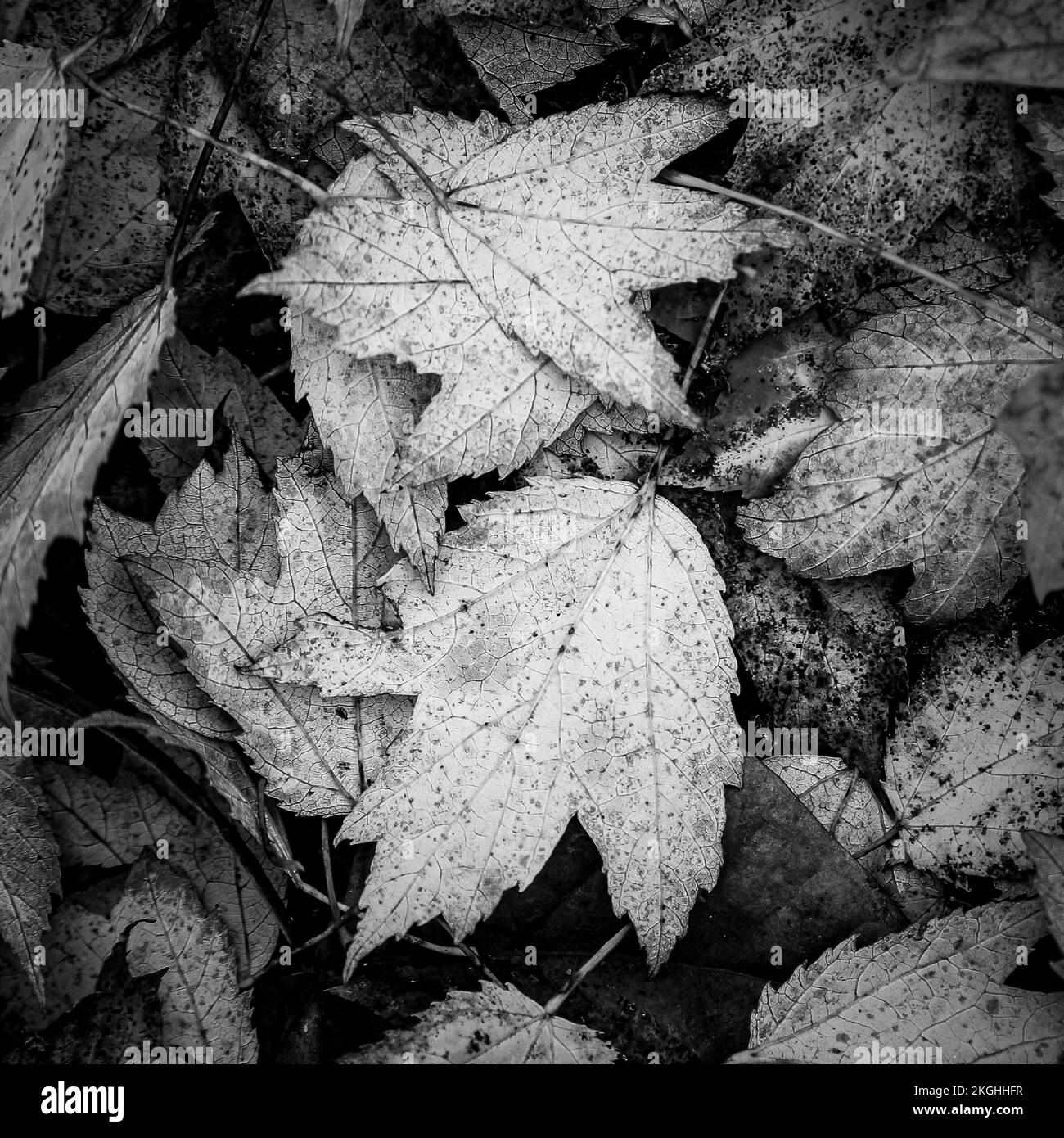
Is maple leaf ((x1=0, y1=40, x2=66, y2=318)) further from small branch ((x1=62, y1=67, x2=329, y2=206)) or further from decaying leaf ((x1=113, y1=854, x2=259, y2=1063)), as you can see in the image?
decaying leaf ((x1=113, y1=854, x2=259, y2=1063))

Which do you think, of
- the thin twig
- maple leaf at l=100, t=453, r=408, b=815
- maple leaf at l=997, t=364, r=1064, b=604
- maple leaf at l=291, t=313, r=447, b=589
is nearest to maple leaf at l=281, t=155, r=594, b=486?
maple leaf at l=291, t=313, r=447, b=589

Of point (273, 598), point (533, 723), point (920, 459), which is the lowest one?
point (533, 723)

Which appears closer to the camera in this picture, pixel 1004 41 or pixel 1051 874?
pixel 1004 41

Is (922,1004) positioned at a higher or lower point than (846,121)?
lower

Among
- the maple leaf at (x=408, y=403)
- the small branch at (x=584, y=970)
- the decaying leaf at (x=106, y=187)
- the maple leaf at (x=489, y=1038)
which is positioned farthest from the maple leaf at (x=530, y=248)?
the maple leaf at (x=489, y=1038)

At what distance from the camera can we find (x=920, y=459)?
5.06 feet

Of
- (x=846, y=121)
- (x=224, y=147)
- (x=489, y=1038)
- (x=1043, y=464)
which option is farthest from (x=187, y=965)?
(x=846, y=121)

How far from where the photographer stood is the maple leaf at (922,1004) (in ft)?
4.99

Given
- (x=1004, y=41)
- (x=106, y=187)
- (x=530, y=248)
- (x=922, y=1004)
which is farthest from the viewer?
(x=106, y=187)

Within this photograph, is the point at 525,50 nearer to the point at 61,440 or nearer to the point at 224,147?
the point at 224,147

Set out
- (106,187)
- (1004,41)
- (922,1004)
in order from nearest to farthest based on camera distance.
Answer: (1004,41) → (922,1004) → (106,187)

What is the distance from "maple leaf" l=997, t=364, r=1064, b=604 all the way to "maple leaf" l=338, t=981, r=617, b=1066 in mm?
1149

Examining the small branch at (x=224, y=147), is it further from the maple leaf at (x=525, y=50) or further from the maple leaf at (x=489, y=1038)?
the maple leaf at (x=489, y=1038)

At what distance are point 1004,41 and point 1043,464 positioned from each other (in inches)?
24.7
